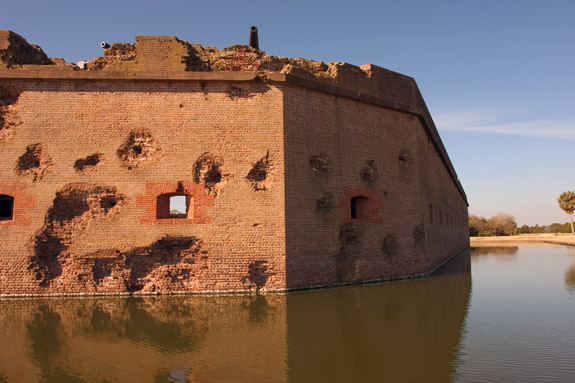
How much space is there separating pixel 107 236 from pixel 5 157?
285cm

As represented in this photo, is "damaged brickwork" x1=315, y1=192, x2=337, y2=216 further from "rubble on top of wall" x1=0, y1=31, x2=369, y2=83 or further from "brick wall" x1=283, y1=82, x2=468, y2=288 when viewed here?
"rubble on top of wall" x1=0, y1=31, x2=369, y2=83

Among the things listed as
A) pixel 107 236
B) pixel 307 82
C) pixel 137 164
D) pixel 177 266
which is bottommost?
pixel 177 266

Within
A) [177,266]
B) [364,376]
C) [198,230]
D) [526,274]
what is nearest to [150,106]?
[198,230]

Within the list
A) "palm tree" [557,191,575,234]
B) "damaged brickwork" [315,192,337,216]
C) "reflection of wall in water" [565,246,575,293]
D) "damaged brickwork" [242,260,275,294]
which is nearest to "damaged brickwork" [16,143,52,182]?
"damaged brickwork" [242,260,275,294]

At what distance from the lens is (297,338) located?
5641 millimetres

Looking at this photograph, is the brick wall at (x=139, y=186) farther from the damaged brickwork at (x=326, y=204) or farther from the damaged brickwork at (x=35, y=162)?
the damaged brickwork at (x=326, y=204)

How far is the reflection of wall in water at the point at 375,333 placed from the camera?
438 cm

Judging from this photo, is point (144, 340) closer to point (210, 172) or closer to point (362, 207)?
point (210, 172)

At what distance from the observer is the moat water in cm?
434

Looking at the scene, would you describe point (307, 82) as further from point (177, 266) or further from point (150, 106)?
point (177, 266)

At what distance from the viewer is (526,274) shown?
42.1 ft

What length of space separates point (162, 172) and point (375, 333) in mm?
5899

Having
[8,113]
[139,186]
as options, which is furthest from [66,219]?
[8,113]

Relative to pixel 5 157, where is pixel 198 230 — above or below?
below
